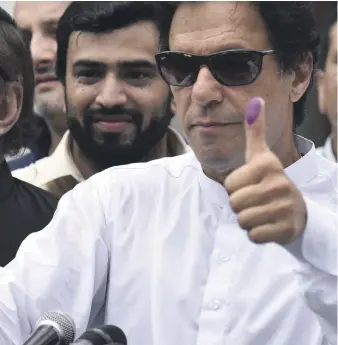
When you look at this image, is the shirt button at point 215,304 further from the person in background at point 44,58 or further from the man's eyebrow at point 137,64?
the person in background at point 44,58

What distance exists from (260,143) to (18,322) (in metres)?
0.93

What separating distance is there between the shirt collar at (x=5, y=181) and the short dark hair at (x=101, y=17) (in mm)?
780

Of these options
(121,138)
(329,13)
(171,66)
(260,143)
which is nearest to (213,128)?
(171,66)

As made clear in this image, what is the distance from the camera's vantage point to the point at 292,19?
9.23ft

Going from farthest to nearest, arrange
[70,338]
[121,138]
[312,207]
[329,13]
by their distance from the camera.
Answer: [329,13], [121,138], [312,207], [70,338]

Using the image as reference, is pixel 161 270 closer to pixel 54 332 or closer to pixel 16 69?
pixel 54 332

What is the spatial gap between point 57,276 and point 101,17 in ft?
4.97

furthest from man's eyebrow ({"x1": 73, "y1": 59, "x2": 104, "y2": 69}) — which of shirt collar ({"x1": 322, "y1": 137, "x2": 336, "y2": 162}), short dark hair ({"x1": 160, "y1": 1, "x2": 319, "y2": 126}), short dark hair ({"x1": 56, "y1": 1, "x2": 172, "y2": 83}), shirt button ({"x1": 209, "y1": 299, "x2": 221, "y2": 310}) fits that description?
shirt button ({"x1": 209, "y1": 299, "x2": 221, "y2": 310})

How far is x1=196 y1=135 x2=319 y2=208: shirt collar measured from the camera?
2.70m

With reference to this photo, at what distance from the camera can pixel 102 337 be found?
1739 mm

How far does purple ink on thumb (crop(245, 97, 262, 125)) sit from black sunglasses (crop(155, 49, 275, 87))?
24.3 inches

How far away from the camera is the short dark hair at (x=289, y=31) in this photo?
2.73 meters

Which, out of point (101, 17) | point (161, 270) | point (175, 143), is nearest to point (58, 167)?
point (175, 143)

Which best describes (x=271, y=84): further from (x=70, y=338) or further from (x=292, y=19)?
(x=70, y=338)
